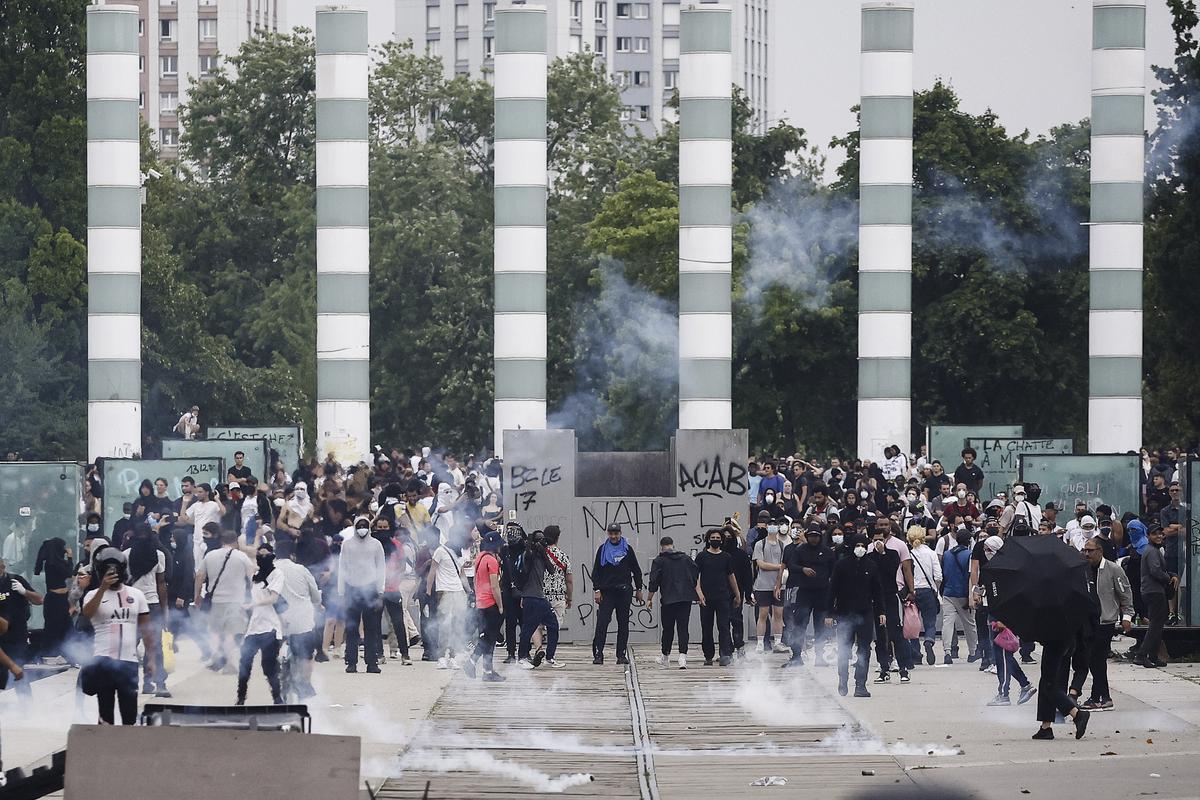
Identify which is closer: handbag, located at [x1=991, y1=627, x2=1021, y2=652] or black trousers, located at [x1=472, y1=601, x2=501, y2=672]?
handbag, located at [x1=991, y1=627, x2=1021, y2=652]

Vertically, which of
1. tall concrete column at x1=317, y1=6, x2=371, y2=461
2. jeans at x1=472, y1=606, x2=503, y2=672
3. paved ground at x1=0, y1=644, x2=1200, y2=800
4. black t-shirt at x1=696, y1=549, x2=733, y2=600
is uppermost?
tall concrete column at x1=317, y1=6, x2=371, y2=461

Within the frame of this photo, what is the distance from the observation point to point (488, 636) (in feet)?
75.8

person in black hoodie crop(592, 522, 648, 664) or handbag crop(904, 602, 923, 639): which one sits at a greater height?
person in black hoodie crop(592, 522, 648, 664)

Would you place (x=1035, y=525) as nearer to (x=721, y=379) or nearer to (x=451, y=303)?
(x=721, y=379)

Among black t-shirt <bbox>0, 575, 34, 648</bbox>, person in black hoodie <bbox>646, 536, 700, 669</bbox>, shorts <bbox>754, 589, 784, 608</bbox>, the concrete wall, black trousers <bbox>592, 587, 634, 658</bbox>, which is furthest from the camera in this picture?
the concrete wall

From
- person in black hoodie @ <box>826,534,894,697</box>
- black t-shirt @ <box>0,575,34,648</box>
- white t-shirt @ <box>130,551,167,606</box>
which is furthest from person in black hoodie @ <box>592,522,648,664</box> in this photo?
black t-shirt @ <box>0,575,34,648</box>

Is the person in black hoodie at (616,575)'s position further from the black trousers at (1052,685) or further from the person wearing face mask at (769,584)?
the black trousers at (1052,685)

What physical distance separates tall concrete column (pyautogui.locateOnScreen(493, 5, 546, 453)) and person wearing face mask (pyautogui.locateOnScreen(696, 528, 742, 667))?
17.2m

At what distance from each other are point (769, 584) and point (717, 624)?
139 cm

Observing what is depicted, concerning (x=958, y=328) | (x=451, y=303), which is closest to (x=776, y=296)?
(x=958, y=328)

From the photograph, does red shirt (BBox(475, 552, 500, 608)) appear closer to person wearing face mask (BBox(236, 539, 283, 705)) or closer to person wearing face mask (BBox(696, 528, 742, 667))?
person wearing face mask (BBox(696, 528, 742, 667))

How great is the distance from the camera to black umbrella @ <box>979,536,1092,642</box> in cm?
1784

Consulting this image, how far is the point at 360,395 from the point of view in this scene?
42062 mm

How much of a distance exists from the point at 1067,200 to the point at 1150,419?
6.88 metres
